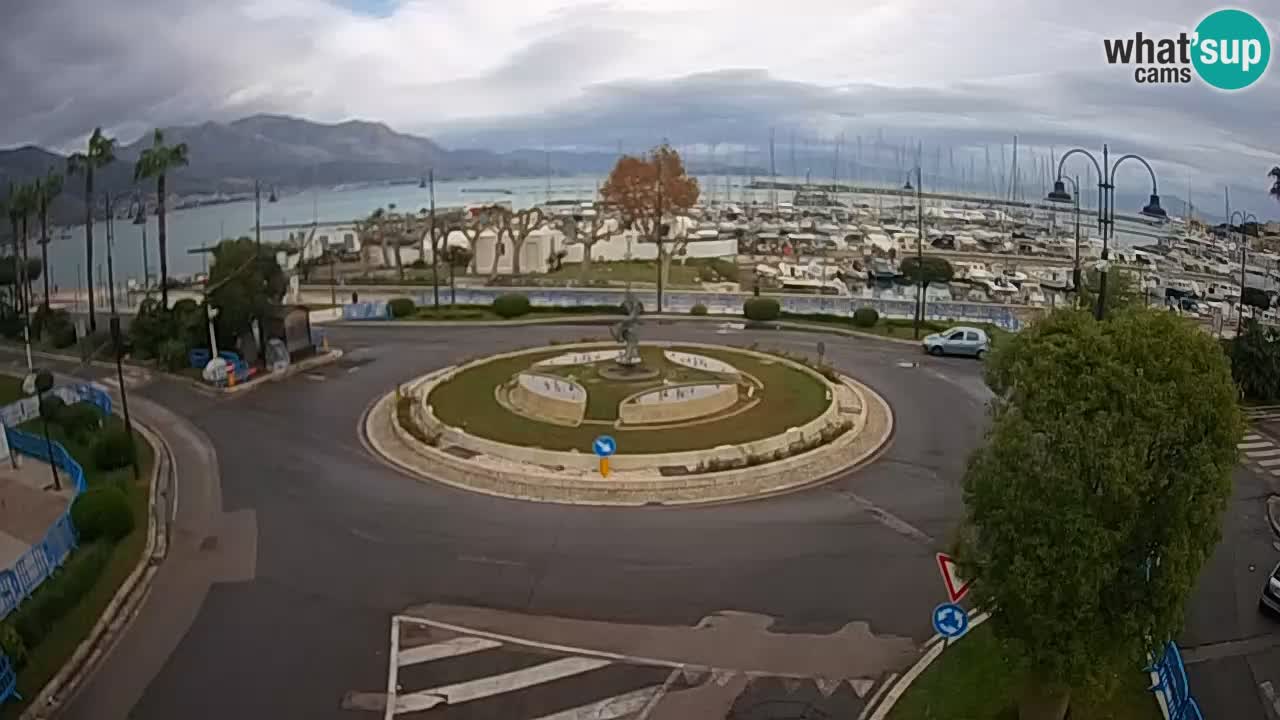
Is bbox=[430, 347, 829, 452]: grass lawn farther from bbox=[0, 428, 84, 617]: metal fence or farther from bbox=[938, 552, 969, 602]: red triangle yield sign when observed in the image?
bbox=[938, 552, 969, 602]: red triangle yield sign

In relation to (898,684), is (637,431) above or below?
above

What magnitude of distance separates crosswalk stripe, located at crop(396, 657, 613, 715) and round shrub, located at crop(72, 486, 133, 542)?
944 centimetres

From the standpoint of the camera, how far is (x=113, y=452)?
967 inches

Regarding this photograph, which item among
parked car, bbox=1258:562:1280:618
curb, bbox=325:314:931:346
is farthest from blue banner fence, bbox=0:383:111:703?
parked car, bbox=1258:562:1280:618

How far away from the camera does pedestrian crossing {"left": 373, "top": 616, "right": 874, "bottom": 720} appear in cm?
1390

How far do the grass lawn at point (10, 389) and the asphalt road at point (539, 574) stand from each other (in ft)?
38.5

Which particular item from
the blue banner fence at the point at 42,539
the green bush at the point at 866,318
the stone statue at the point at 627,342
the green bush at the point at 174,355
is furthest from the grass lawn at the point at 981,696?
the green bush at the point at 174,355

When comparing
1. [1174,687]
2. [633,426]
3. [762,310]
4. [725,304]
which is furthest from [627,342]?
[725,304]

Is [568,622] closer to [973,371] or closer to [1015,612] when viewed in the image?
[1015,612]

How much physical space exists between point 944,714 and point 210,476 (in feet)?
64.4

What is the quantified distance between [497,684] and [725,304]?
130 ft

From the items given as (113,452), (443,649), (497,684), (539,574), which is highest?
(113,452)

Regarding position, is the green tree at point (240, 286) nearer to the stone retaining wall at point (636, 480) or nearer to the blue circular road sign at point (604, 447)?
the stone retaining wall at point (636, 480)

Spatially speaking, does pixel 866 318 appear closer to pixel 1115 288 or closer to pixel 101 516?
pixel 1115 288
